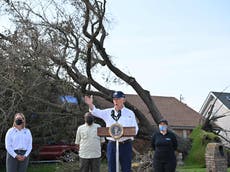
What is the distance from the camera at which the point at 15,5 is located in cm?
1725

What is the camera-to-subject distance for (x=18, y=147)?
8.08 metres

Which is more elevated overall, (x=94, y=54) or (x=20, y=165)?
(x=94, y=54)

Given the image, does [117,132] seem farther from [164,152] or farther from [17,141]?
[164,152]

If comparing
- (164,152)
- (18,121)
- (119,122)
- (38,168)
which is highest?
(18,121)

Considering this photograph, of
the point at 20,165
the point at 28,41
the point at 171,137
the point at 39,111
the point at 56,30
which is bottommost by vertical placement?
the point at 20,165

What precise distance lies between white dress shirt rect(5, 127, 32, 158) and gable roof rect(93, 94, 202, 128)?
23799mm

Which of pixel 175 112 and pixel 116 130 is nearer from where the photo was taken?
pixel 116 130

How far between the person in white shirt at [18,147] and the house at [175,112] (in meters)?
23.1

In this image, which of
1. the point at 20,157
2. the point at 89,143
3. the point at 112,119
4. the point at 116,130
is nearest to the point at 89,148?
the point at 89,143

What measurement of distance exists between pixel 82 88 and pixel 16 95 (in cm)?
296

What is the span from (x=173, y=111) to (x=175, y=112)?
0.65 ft

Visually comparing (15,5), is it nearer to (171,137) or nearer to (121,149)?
(171,137)

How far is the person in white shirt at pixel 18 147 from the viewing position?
8023 millimetres

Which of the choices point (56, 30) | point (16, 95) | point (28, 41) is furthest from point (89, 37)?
point (16, 95)
